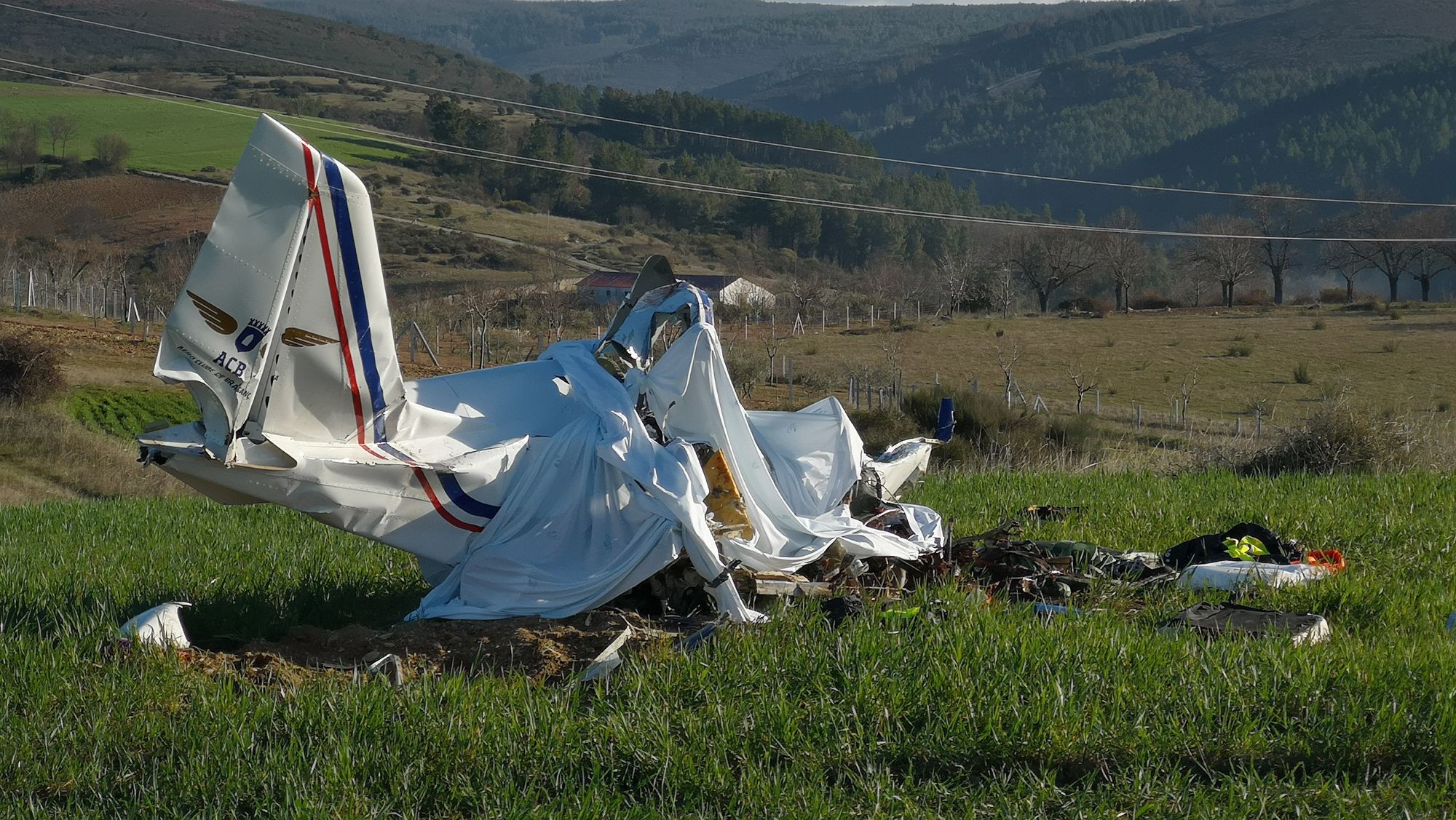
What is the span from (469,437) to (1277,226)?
143498mm

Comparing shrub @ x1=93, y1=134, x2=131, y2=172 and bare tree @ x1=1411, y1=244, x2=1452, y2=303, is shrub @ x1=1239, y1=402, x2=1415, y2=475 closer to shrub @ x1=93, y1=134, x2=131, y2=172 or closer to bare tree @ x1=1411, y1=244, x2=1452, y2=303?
bare tree @ x1=1411, y1=244, x2=1452, y2=303

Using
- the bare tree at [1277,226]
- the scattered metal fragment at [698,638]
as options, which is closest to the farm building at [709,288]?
the bare tree at [1277,226]

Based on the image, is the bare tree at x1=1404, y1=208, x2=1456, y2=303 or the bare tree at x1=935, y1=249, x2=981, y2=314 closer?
the bare tree at x1=935, y1=249, x2=981, y2=314

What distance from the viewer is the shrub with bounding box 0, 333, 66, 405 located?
111ft

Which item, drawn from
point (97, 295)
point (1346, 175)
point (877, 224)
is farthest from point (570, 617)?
point (1346, 175)

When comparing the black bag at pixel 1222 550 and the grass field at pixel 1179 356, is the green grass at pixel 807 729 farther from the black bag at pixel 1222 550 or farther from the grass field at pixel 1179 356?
the grass field at pixel 1179 356

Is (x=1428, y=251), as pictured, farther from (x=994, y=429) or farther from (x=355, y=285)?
(x=355, y=285)

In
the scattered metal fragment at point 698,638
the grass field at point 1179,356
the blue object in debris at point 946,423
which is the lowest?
the grass field at point 1179,356

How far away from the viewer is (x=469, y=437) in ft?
25.0

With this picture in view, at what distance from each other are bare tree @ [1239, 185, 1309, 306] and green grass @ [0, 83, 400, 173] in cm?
7561

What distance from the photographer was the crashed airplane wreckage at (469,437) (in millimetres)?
6355

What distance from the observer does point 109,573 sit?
8.61 meters

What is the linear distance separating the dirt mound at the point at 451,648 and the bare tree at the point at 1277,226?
321ft

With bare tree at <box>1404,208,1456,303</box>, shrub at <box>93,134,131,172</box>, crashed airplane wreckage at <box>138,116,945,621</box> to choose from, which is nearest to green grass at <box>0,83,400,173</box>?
shrub at <box>93,134,131,172</box>
